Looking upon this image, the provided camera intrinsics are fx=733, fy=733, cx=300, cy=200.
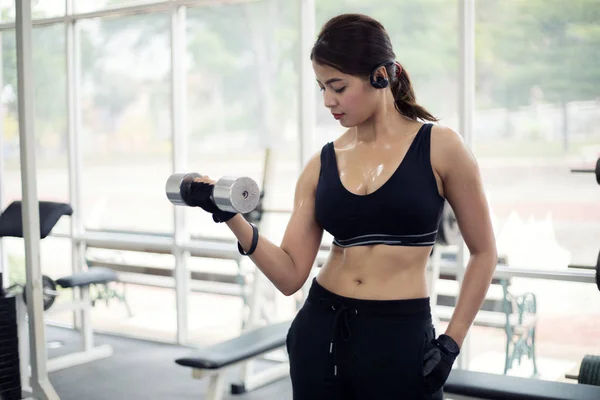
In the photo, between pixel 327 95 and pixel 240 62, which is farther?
pixel 240 62

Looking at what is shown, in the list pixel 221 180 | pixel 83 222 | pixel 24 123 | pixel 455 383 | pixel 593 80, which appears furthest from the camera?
pixel 83 222

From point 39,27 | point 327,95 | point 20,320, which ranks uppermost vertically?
point 39,27

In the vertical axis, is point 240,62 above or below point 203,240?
above

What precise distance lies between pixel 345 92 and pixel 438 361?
0.52 meters

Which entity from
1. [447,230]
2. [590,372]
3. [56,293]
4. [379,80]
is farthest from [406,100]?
[56,293]

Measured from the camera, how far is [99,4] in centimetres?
479

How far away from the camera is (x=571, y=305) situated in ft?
11.0

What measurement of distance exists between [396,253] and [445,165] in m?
0.19

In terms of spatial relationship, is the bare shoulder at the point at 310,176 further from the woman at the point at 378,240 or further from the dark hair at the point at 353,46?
the dark hair at the point at 353,46

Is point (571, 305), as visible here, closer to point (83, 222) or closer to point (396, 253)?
point (396, 253)

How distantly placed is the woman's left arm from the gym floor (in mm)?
2375

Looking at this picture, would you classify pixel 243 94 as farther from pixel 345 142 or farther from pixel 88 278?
pixel 345 142

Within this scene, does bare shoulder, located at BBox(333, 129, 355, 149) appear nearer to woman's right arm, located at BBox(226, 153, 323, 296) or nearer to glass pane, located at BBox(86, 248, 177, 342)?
woman's right arm, located at BBox(226, 153, 323, 296)

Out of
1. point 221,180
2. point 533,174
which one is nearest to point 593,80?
point 533,174
